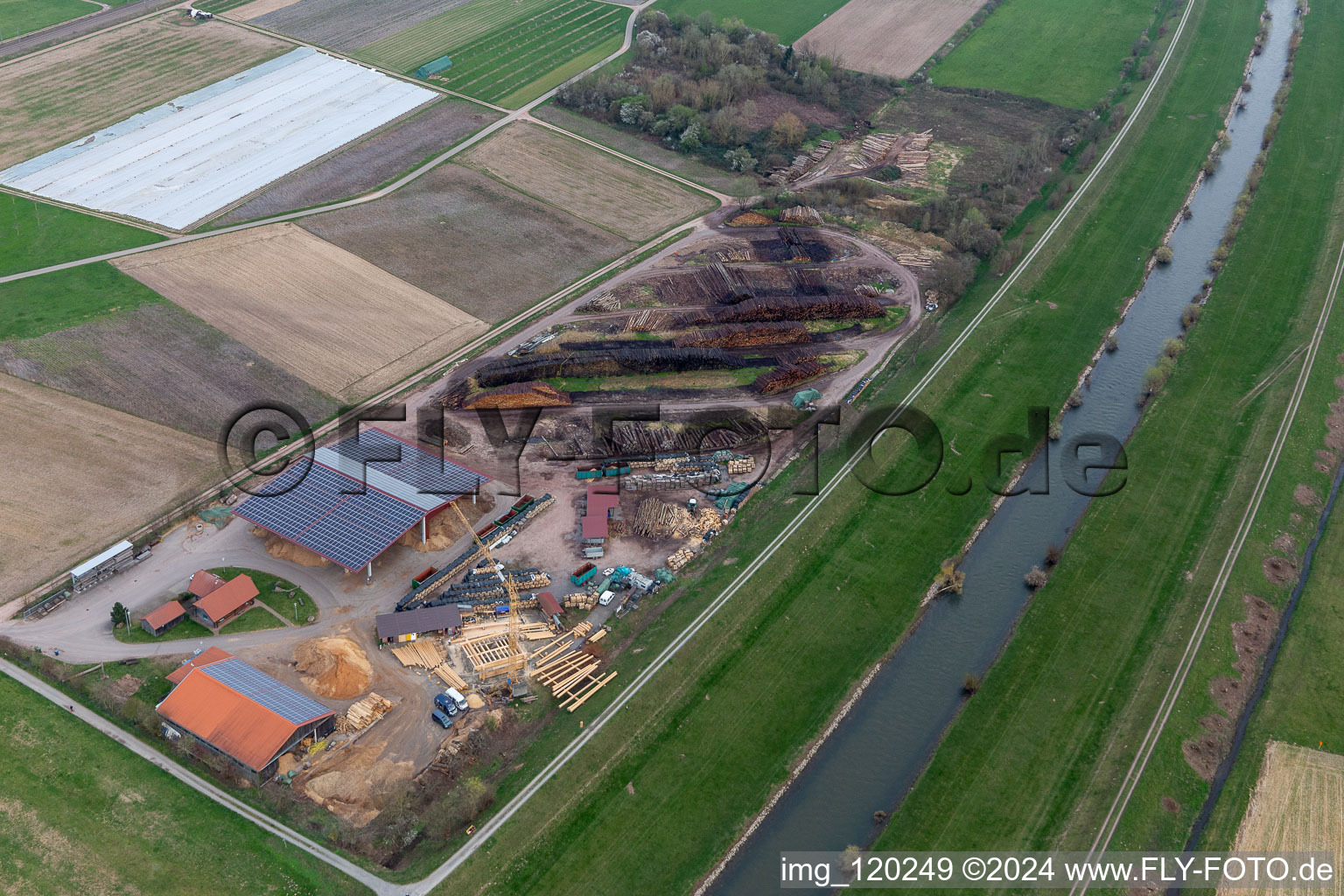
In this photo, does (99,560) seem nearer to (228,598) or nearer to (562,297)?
(228,598)

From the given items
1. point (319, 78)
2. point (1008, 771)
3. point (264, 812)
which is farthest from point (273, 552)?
point (319, 78)

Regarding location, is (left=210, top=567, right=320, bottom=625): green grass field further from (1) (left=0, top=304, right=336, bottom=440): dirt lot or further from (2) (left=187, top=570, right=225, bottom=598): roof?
(1) (left=0, top=304, right=336, bottom=440): dirt lot

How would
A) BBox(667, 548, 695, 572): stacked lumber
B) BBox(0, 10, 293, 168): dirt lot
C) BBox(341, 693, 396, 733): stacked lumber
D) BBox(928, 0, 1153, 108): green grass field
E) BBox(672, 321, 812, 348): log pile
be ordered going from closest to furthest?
BBox(341, 693, 396, 733): stacked lumber
BBox(667, 548, 695, 572): stacked lumber
BBox(672, 321, 812, 348): log pile
BBox(0, 10, 293, 168): dirt lot
BBox(928, 0, 1153, 108): green grass field

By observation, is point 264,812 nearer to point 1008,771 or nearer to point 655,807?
point 655,807

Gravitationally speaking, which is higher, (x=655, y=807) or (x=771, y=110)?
(x=771, y=110)

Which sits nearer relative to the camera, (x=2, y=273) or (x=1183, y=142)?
(x=2, y=273)

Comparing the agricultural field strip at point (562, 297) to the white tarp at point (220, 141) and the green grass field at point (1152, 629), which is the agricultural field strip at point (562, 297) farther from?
the green grass field at point (1152, 629)

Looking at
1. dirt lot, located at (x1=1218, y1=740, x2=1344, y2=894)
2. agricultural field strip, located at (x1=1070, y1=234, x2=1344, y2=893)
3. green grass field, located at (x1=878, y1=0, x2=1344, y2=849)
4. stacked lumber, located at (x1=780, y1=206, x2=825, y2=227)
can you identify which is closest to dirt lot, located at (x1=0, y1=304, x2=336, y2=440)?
stacked lumber, located at (x1=780, y1=206, x2=825, y2=227)
